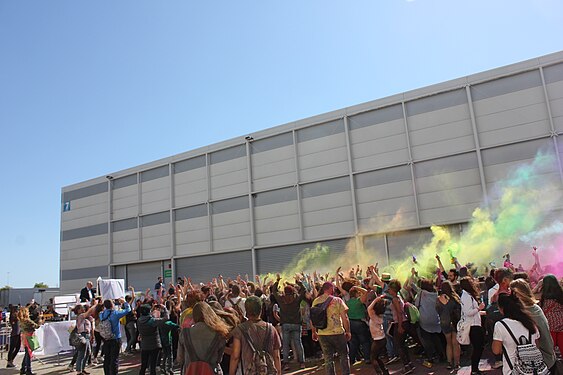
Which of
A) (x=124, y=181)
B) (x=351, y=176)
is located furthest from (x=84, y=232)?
(x=351, y=176)

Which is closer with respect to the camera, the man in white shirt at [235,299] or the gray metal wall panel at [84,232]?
the man in white shirt at [235,299]

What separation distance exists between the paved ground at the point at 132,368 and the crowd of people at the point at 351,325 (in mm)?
193

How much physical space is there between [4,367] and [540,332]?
553 inches

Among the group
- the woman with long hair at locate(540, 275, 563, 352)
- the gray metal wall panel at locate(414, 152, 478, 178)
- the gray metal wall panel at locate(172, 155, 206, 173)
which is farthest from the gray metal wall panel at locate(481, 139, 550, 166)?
the gray metal wall panel at locate(172, 155, 206, 173)

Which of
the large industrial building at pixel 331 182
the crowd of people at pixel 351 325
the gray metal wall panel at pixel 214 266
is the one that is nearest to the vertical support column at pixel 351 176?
the large industrial building at pixel 331 182

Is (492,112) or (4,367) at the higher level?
(492,112)

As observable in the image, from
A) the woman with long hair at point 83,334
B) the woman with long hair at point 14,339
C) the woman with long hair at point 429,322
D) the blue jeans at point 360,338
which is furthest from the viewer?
the woman with long hair at point 14,339

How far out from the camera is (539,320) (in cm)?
444

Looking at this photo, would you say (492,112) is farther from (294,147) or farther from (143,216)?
(143,216)

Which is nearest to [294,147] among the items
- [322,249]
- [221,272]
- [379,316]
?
[322,249]

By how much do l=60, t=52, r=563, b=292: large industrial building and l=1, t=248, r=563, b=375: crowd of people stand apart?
1155cm

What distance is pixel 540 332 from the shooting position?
14.4 feet

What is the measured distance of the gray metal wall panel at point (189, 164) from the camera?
28711 mm

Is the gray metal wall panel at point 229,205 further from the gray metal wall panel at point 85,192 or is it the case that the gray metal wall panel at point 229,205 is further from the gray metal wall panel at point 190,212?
the gray metal wall panel at point 85,192
